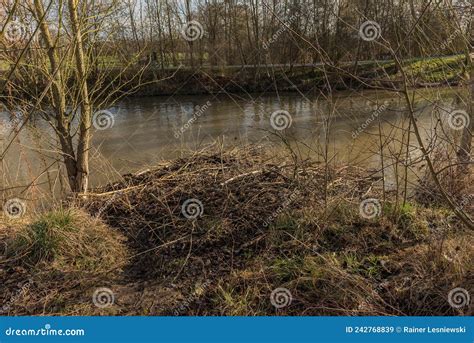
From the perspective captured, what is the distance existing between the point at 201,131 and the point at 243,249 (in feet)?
28.6

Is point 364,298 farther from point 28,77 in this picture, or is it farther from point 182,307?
point 28,77

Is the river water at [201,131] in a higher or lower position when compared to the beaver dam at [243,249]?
higher

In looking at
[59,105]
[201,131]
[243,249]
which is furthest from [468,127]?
[201,131]

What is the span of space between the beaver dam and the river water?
84 cm

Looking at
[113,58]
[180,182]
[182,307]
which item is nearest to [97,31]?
[113,58]

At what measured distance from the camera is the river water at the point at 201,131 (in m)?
5.64

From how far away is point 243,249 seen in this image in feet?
11.8

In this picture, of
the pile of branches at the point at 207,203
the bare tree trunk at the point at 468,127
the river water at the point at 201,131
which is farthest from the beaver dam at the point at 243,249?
the river water at the point at 201,131

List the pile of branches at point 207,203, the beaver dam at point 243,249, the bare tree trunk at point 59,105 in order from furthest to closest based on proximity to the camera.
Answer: the bare tree trunk at point 59,105
the pile of branches at point 207,203
the beaver dam at point 243,249

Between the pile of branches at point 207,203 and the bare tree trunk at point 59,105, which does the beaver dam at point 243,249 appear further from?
the bare tree trunk at point 59,105

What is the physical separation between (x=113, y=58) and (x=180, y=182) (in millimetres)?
2126

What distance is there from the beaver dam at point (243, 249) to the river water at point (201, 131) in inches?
33.0

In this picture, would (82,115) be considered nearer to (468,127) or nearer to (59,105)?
(59,105)

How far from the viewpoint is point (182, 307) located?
2900 millimetres
